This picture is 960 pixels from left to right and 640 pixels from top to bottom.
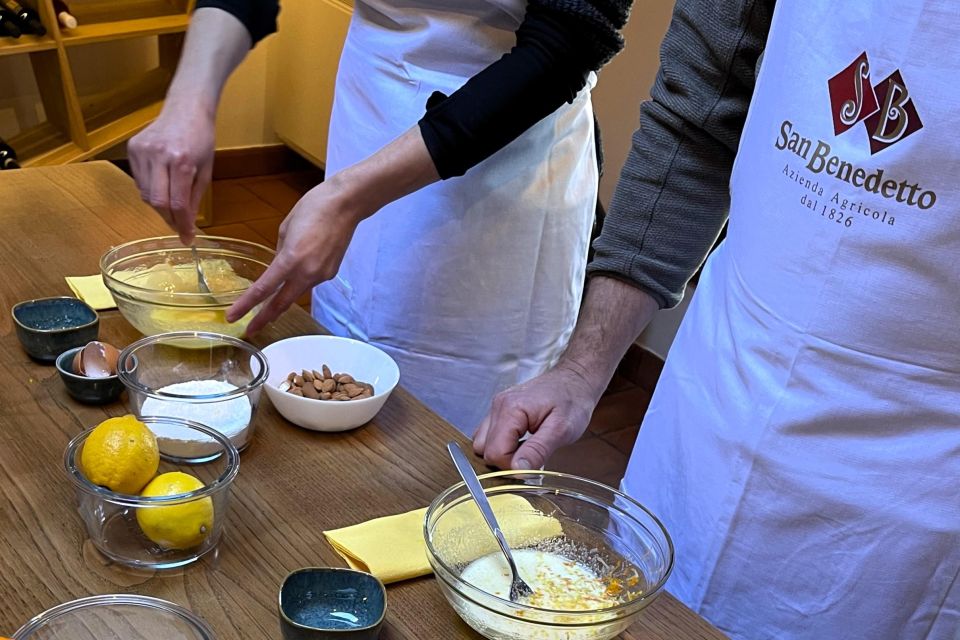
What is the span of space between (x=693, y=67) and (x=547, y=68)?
175 millimetres

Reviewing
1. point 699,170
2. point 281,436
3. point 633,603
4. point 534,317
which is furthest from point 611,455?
point 633,603

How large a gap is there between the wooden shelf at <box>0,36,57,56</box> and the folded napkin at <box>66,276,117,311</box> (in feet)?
6.42

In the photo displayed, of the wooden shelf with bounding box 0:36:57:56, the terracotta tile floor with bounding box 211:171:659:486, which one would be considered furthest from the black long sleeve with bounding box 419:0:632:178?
the wooden shelf with bounding box 0:36:57:56

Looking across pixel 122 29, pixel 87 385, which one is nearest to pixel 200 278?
pixel 87 385

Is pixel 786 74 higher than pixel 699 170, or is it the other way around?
pixel 786 74

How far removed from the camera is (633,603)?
80cm

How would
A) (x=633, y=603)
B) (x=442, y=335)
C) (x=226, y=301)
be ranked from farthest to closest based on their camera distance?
(x=442, y=335) → (x=226, y=301) → (x=633, y=603)

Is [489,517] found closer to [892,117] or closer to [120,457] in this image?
[120,457]

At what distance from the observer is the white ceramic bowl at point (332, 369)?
1.07 meters

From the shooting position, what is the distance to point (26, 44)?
3.00 meters

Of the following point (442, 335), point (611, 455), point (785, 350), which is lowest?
point (611, 455)

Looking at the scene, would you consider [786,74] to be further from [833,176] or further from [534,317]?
[534,317]

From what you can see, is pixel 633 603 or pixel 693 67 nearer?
pixel 633 603

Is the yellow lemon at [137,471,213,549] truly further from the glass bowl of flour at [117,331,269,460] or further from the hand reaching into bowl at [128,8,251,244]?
the hand reaching into bowl at [128,8,251,244]
